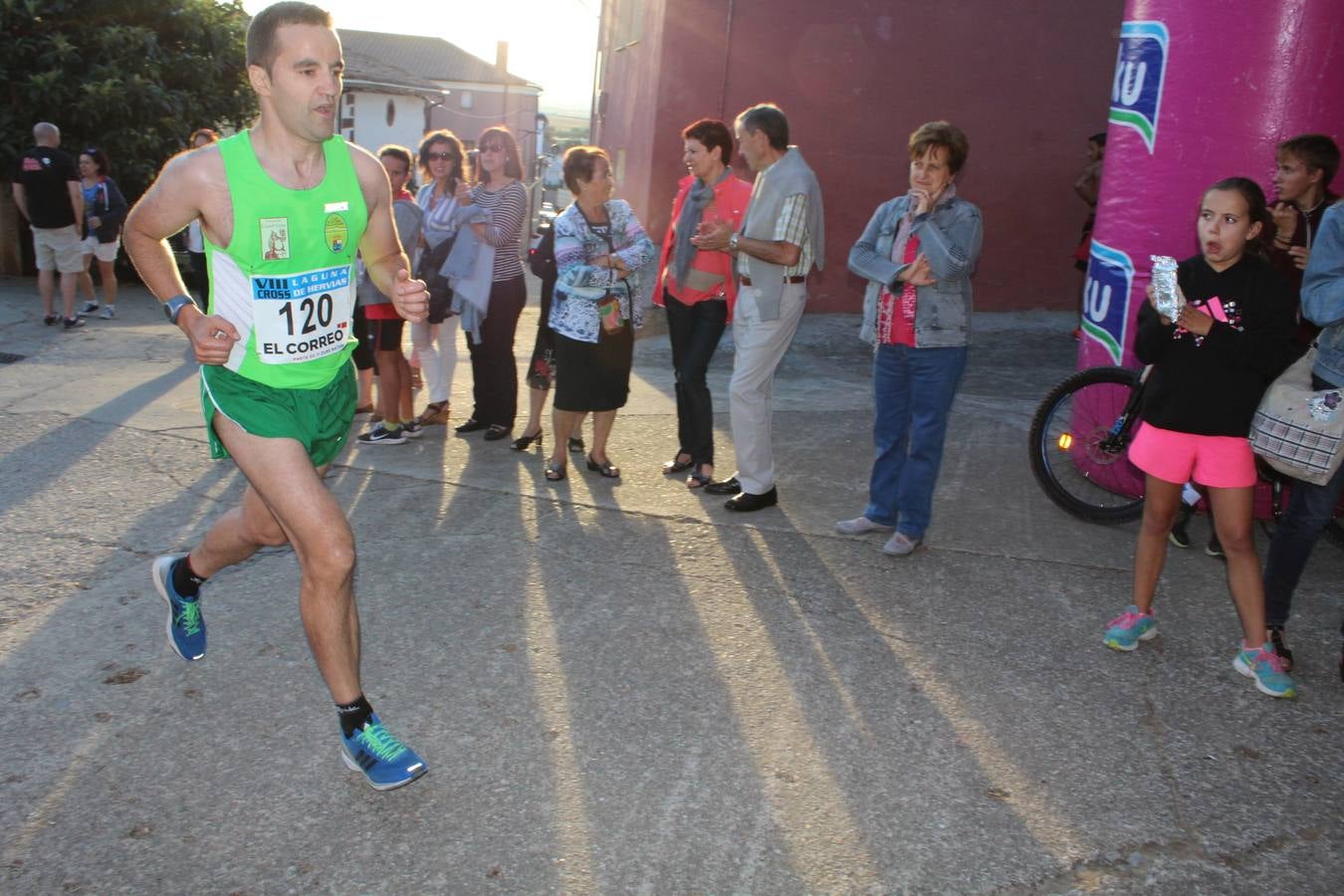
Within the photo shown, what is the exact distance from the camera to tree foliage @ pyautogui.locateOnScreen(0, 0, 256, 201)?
14.7 metres

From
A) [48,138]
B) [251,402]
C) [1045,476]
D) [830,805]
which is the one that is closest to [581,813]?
[830,805]

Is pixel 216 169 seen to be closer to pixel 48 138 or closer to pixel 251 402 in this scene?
pixel 251 402

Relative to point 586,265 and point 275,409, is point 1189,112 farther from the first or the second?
point 275,409

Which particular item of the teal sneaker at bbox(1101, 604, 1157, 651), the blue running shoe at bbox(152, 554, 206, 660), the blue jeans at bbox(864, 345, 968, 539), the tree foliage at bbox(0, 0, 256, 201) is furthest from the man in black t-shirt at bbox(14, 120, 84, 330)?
the teal sneaker at bbox(1101, 604, 1157, 651)

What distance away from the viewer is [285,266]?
3354mm

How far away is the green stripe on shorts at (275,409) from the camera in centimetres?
335

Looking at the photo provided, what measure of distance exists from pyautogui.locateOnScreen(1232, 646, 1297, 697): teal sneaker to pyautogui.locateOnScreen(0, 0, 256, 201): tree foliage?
48.0 feet

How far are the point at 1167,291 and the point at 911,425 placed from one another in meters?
1.88

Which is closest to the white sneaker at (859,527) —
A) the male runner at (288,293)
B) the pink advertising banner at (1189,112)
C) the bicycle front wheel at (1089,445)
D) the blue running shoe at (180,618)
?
the bicycle front wheel at (1089,445)

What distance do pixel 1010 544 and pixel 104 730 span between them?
3.91 metres

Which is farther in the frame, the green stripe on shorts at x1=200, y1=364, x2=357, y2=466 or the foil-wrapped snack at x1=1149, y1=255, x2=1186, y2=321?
the foil-wrapped snack at x1=1149, y1=255, x2=1186, y2=321

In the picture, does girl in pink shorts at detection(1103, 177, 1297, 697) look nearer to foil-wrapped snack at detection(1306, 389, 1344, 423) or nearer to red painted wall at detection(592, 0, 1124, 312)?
foil-wrapped snack at detection(1306, 389, 1344, 423)

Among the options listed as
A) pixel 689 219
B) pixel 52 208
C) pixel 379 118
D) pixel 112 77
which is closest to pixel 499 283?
pixel 689 219

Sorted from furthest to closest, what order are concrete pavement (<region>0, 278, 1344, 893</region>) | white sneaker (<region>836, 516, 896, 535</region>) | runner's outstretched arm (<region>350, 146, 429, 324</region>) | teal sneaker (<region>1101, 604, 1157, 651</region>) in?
1. white sneaker (<region>836, 516, 896, 535</region>)
2. teal sneaker (<region>1101, 604, 1157, 651</region>)
3. runner's outstretched arm (<region>350, 146, 429, 324</region>)
4. concrete pavement (<region>0, 278, 1344, 893</region>)
